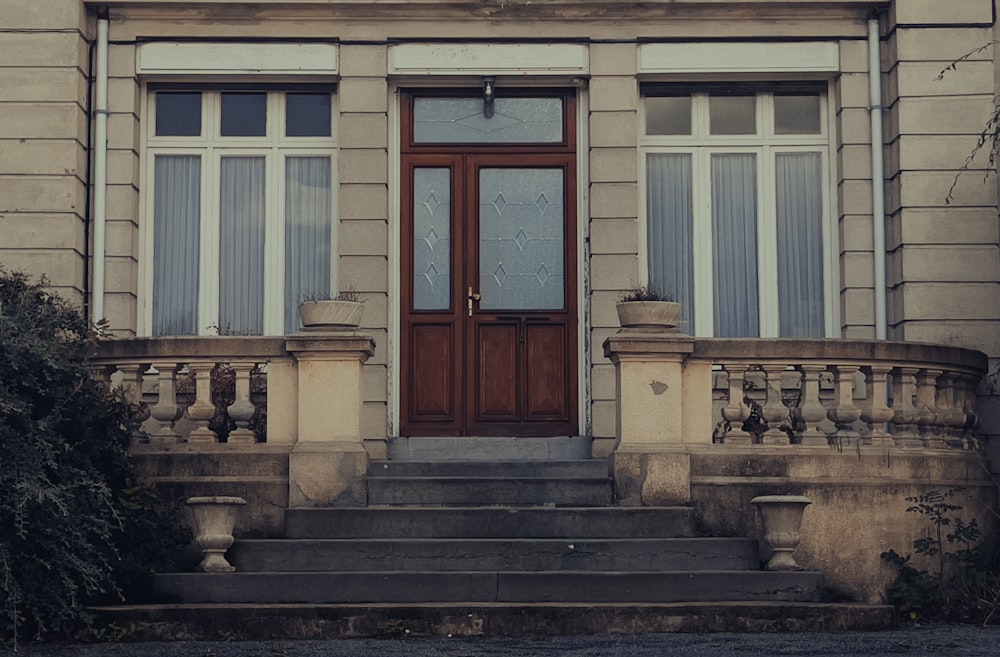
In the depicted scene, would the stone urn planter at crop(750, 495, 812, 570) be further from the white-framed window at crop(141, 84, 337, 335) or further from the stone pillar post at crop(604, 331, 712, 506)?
the white-framed window at crop(141, 84, 337, 335)

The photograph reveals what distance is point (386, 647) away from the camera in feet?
29.7

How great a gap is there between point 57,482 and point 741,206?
684cm

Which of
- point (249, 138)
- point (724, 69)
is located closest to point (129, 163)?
point (249, 138)

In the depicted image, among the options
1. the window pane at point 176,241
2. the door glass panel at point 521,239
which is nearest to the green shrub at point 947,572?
the door glass panel at point 521,239

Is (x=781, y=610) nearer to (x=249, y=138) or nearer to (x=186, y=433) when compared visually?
(x=186, y=433)

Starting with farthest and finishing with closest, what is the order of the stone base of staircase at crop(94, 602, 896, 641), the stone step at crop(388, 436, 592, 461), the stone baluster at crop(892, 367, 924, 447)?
the stone step at crop(388, 436, 592, 461) < the stone baluster at crop(892, 367, 924, 447) < the stone base of staircase at crop(94, 602, 896, 641)

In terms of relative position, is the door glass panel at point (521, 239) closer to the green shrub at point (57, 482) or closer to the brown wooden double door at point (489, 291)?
the brown wooden double door at point (489, 291)

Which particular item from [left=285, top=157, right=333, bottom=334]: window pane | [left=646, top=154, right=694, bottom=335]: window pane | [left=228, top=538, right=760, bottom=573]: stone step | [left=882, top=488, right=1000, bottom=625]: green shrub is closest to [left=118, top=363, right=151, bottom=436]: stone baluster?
[left=228, top=538, right=760, bottom=573]: stone step

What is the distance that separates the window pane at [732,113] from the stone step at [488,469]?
3.91m

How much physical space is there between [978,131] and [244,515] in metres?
6.88

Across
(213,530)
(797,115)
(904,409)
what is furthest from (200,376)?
(797,115)

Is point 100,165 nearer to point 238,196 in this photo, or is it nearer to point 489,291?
point 238,196

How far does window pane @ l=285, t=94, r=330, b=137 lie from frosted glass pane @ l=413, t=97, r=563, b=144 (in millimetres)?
808

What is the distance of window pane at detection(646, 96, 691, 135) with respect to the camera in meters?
14.4
